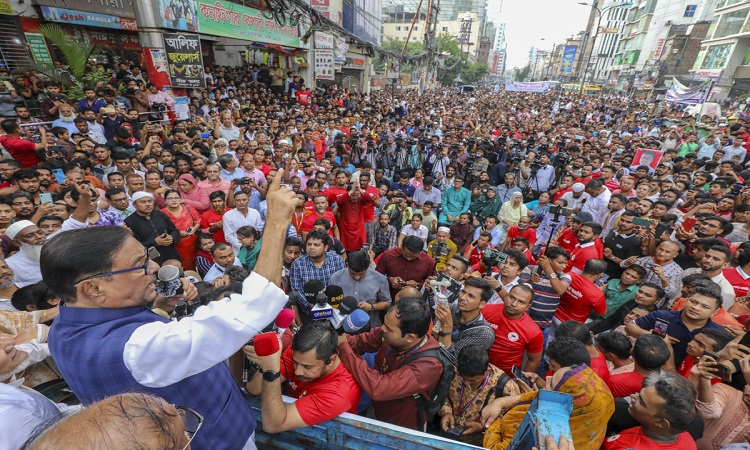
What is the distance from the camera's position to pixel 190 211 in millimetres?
4555

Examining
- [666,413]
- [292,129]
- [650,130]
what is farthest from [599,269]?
[650,130]

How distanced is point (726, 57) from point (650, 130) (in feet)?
75.8

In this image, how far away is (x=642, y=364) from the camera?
242 centimetres

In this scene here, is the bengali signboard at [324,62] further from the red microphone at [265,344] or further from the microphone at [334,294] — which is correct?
the red microphone at [265,344]

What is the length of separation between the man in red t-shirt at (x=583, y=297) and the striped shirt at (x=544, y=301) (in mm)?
107

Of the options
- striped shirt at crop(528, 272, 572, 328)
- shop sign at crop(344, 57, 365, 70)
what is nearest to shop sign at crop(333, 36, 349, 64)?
shop sign at crop(344, 57, 365, 70)

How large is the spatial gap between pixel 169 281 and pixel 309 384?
98 cm

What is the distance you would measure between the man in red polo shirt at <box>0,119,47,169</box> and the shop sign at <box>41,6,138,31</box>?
590 cm

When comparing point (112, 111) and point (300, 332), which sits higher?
point (112, 111)

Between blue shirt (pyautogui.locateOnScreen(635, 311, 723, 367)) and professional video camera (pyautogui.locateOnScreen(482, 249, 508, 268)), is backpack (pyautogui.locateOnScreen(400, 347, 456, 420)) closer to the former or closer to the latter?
professional video camera (pyautogui.locateOnScreen(482, 249, 508, 268))

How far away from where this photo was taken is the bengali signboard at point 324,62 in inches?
637

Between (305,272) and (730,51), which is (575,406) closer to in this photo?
(305,272)

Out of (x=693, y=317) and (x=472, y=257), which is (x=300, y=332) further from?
(x=472, y=257)

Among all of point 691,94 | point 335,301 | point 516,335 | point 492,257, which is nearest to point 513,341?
point 516,335
